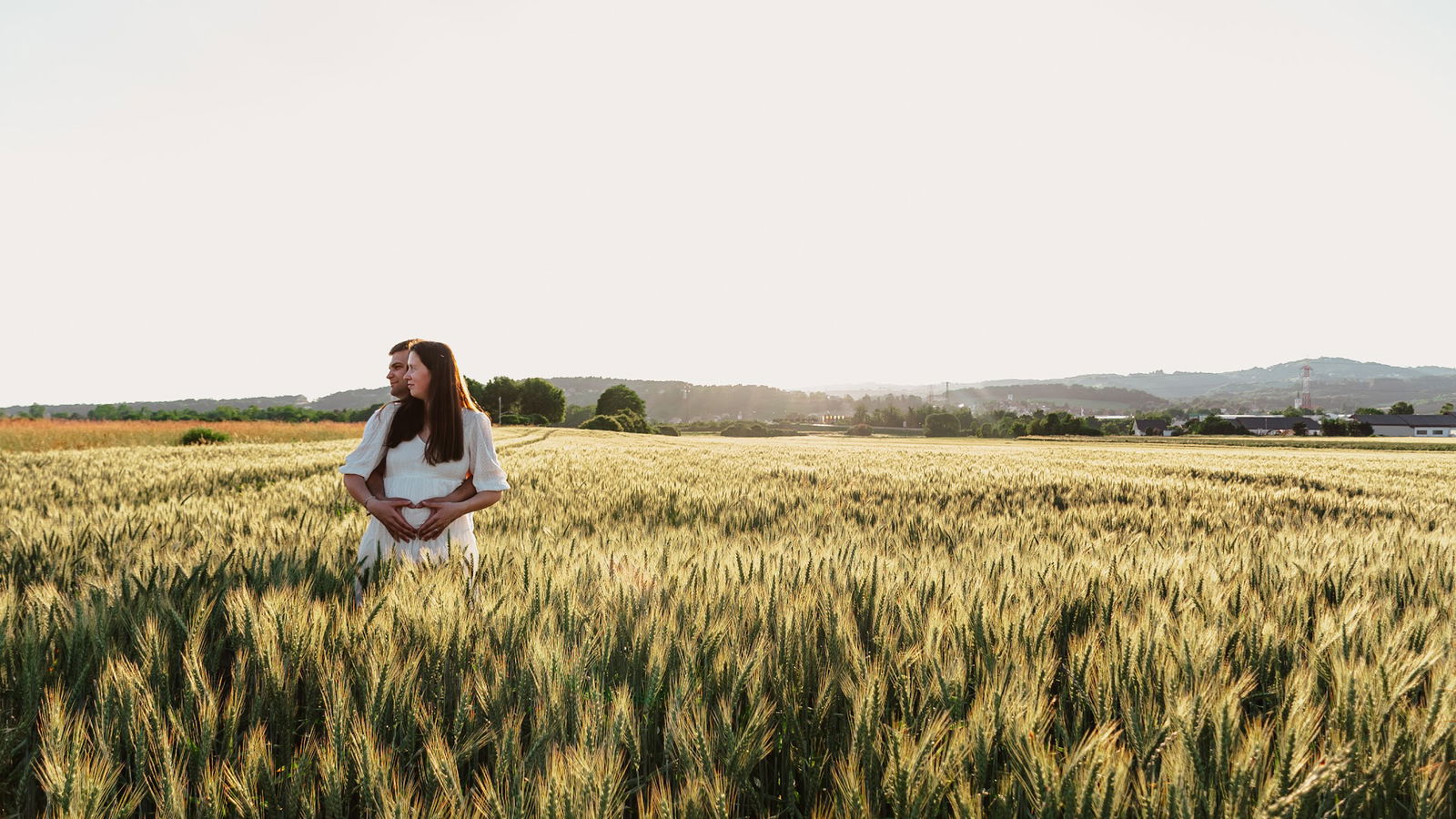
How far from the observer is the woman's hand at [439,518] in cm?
305

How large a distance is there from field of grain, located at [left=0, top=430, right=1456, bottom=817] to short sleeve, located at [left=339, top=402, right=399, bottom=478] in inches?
19.8

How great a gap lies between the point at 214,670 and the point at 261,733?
27.6 inches

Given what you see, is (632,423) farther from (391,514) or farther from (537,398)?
(391,514)

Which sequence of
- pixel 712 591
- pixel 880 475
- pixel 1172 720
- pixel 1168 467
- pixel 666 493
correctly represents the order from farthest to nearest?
pixel 1168 467 → pixel 880 475 → pixel 666 493 → pixel 712 591 → pixel 1172 720

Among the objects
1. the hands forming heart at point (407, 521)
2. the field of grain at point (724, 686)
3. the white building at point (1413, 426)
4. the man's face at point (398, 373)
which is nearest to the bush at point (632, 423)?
the man's face at point (398, 373)

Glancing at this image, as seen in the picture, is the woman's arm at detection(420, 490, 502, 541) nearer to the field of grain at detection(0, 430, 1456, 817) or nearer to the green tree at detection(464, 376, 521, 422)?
the field of grain at detection(0, 430, 1456, 817)

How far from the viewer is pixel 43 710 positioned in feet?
4.34

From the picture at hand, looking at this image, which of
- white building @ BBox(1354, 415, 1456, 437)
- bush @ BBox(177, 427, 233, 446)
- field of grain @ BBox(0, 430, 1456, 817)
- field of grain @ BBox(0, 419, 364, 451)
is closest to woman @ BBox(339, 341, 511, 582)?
field of grain @ BBox(0, 430, 1456, 817)

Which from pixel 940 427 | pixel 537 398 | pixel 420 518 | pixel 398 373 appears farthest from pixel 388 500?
pixel 940 427

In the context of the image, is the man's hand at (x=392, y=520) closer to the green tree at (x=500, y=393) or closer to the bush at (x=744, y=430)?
the bush at (x=744, y=430)

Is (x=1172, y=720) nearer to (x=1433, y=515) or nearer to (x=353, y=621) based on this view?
(x=353, y=621)

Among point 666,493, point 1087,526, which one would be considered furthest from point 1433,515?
point 666,493

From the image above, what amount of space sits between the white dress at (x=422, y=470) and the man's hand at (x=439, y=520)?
93 millimetres

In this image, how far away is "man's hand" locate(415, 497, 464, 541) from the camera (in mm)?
3047
